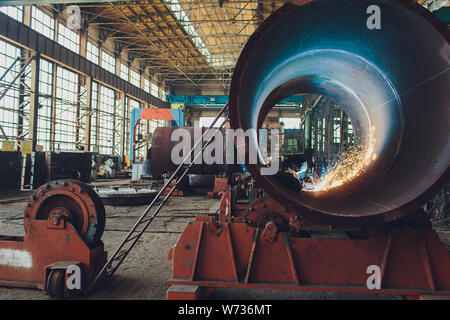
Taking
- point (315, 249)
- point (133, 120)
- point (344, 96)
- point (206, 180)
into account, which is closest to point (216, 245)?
point (315, 249)

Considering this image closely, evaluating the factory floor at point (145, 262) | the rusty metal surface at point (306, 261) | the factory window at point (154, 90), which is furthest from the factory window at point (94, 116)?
the rusty metal surface at point (306, 261)

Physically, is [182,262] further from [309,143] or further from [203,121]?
[203,121]

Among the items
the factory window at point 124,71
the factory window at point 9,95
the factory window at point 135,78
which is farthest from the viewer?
the factory window at point 135,78

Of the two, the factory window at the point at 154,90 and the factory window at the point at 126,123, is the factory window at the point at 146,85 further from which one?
the factory window at the point at 126,123

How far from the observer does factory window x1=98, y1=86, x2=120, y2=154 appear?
65.3 feet

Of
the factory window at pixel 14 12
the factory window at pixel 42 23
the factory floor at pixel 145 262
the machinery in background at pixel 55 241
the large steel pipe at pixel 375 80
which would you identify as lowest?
the factory floor at pixel 145 262

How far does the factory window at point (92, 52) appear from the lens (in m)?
18.5

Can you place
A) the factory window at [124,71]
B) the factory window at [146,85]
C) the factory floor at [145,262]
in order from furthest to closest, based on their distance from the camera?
1. the factory window at [146,85]
2. the factory window at [124,71]
3. the factory floor at [145,262]

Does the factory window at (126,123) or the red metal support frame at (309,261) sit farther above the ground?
the factory window at (126,123)

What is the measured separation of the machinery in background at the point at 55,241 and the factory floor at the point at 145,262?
0.17 m

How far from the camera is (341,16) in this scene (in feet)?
6.94

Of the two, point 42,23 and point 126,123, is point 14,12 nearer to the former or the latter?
point 42,23

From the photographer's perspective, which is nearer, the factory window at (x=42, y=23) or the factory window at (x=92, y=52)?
the factory window at (x=42, y=23)

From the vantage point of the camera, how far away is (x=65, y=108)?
1712cm
